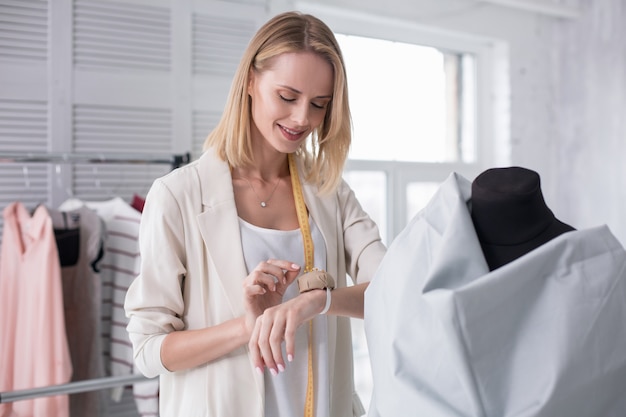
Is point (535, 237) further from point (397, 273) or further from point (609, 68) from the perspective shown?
point (609, 68)

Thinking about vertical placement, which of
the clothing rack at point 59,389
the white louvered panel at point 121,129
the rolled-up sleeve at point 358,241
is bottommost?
the clothing rack at point 59,389

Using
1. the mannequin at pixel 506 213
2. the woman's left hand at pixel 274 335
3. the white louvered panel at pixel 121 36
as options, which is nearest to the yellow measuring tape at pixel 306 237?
the woman's left hand at pixel 274 335

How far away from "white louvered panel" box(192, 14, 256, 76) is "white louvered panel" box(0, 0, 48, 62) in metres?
0.61

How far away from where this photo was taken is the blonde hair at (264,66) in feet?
4.11

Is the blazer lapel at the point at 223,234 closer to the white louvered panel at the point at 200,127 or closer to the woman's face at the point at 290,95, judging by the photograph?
the woman's face at the point at 290,95

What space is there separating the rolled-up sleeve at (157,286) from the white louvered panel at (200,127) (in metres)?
Result: 1.54

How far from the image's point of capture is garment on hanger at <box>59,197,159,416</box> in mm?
2055

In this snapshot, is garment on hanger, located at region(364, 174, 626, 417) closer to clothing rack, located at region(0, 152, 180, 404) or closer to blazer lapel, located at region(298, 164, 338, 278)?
blazer lapel, located at region(298, 164, 338, 278)

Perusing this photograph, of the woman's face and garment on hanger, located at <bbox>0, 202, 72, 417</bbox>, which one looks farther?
garment on hanger, located at <bbox>0, 202, 72, 417</bbox>

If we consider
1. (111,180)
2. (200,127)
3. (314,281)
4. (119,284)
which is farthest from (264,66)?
(200,127)

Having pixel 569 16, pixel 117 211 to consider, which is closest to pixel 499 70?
pixel 569 16

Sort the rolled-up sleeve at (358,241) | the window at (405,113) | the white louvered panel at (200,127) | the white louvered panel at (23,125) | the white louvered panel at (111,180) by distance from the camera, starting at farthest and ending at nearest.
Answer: the window at (405,113)
the white louvered panel at (200,127)
the white louvered panel at (111,180)
the white louvered panel at (23,125)
the rolled-up sleeve at (358,241)

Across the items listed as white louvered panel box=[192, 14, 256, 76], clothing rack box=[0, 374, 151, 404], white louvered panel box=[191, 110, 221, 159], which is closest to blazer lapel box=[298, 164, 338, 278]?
clothing rack box=[0, 374, 151, 404]

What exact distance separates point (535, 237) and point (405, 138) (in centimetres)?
266
